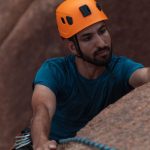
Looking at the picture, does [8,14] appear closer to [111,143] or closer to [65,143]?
[65,143]

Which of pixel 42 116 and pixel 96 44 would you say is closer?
pixel 42 116

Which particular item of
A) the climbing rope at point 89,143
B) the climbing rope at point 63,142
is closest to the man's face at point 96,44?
the climbing rope at point 63,142

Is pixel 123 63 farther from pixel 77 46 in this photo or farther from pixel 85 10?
pixel 85 10

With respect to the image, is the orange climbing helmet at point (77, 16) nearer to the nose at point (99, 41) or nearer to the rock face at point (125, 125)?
the nose at point (99, 41)

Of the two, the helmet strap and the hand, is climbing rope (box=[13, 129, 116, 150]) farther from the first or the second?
the helmet strap

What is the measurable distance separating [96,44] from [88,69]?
0.70 feet

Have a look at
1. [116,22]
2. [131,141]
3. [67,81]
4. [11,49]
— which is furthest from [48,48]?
[131,141]

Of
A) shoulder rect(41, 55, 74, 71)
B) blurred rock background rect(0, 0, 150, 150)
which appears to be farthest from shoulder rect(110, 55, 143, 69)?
blurred rock background rect(0, 0, 150, 150)

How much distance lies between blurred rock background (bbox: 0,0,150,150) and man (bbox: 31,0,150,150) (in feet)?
3.60

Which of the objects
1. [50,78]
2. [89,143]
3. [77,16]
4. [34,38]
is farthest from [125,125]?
[34,38]

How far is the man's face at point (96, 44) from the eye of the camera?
297 cm

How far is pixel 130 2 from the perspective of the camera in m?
4.25

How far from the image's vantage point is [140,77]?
2947 mm

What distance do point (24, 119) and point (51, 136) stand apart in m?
1.46
